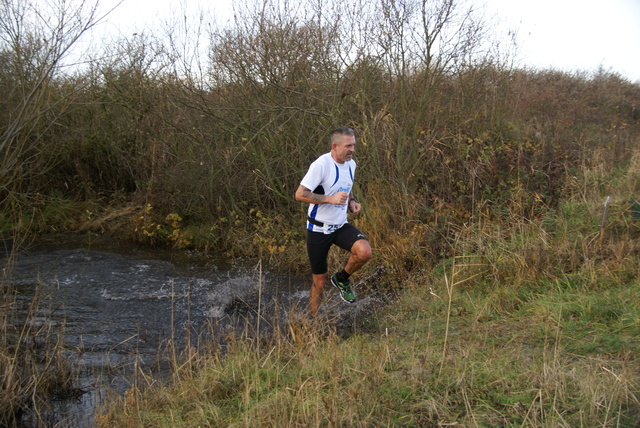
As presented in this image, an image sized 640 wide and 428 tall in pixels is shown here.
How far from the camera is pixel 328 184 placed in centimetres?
561

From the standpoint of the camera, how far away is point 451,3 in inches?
356

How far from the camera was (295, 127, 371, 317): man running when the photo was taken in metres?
5.48

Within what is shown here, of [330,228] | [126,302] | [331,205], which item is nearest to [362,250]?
[330,228]

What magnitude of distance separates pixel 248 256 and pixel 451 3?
18.2ft

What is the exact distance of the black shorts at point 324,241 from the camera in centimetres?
585

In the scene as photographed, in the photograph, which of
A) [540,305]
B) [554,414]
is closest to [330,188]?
[540,305]

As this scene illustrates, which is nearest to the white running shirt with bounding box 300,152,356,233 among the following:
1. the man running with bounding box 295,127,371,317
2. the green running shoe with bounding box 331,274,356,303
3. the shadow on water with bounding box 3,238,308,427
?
the man running with bounding box 295,127,371,317

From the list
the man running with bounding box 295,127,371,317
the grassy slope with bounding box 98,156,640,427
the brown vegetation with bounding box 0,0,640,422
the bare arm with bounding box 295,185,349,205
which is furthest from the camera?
the brown vegetation with bounding box 0,0,640,422

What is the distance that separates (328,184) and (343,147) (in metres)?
0.40

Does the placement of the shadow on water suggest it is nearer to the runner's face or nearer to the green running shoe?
the green running shoe

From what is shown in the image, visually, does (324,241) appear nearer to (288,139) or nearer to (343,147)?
(343,147)

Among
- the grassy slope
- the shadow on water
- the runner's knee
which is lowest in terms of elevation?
the shadow on water

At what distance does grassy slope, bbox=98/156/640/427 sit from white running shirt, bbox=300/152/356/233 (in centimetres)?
124

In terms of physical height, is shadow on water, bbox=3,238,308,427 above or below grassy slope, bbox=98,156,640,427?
below
